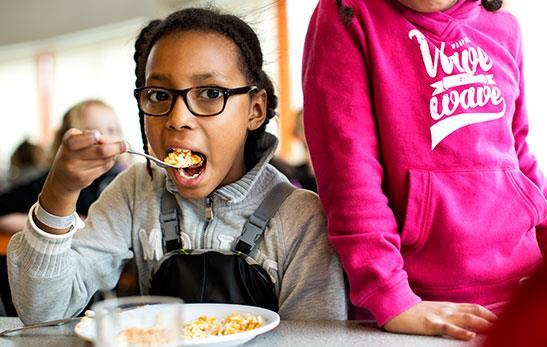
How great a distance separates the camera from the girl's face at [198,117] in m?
1.27

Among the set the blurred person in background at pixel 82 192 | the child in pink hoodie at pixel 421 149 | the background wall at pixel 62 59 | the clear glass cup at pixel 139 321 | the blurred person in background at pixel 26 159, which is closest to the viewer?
the clear glass cup at pixel 139 321

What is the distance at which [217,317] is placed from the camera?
1.12 metres

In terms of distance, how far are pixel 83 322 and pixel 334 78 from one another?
1.81 ft

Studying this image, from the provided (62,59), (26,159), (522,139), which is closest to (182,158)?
(522,139)

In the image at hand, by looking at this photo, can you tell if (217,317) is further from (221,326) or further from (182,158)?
(182,158)

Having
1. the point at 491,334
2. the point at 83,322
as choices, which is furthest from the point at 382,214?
the point at 491,334

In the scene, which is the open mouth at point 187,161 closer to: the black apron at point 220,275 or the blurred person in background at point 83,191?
the black apron at point 220,275

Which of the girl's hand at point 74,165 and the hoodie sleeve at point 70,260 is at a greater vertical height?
the girl's hand at point 74,165

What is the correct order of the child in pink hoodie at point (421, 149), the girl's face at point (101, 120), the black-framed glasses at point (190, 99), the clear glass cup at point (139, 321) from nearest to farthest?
the clear glass cup at point (139, 321) → the child in pink hoodie at point (421, 149) → the black-framed glasses at point (190, 99) → the girl's face at point (101, 120)

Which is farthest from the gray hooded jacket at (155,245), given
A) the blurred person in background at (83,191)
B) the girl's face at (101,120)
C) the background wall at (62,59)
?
the background wall at (62,59)

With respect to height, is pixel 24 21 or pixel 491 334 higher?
pixel 24 21

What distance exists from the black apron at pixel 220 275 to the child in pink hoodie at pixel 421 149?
17 cm

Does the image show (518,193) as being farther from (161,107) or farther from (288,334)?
(161,107)

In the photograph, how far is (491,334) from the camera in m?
0.39
